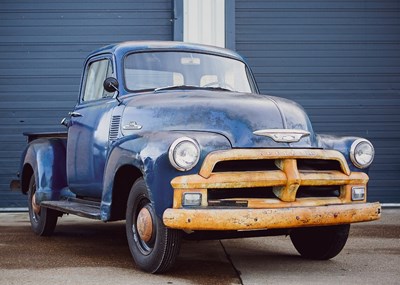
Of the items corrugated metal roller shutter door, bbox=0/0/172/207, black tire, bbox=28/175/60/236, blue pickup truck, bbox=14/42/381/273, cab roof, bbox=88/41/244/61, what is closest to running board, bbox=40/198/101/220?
blue pickup truck, bbox=14/42/381/273

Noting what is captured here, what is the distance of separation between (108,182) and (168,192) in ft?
3.25

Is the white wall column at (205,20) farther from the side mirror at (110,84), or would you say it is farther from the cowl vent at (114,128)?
the cowl vent at (114,128)

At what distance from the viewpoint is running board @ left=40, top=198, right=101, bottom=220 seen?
257 inches

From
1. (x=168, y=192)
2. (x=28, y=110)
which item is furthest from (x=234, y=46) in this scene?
(x=168, y=192)

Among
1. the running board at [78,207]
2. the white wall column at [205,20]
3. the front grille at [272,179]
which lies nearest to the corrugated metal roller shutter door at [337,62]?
→ the white wall column at [205,20]

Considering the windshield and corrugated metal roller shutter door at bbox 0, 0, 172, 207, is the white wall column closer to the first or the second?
corrugated metal roller shutter door at bbox 0, 0, 172, 207

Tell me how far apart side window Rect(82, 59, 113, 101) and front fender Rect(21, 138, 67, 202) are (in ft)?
2.49

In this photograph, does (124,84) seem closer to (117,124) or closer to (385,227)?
(117,124)

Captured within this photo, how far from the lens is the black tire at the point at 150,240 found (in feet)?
18.2

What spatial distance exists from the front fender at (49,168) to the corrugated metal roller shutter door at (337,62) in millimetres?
4144

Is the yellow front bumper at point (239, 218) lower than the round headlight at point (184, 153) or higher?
lower

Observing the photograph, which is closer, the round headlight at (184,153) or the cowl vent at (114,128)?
the round headlight at (184,153)

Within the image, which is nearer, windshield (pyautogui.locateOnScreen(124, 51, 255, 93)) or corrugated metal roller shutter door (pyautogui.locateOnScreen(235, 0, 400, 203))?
windshield (pyautogui.locateOnScreen(124, 51, 255, 93))

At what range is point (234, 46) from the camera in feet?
37.4
